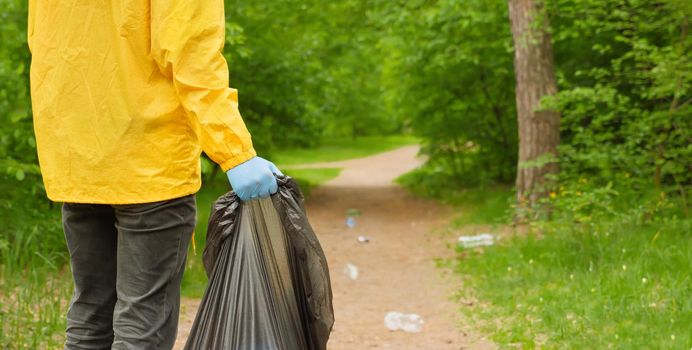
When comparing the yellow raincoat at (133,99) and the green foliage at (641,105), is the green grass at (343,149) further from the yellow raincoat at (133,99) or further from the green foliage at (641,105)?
the yellow raincoat at (133,99)

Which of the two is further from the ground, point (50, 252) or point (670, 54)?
point (670, 54)

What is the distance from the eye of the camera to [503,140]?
43.6ft

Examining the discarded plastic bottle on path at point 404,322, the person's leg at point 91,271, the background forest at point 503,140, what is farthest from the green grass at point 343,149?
the person's leg at point 91,271

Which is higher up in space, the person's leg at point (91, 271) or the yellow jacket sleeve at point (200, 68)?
the yellow jacket sleeve at point (200, 68)

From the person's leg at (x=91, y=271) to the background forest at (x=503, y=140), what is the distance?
1.47 metres

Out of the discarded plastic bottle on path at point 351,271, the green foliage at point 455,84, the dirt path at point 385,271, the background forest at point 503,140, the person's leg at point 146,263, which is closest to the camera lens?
the person's leg at point 146,263

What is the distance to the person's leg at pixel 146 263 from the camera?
8.16 ft

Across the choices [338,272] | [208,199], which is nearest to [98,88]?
[338,272]

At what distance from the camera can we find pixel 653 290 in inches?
204

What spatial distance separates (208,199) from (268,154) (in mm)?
1839

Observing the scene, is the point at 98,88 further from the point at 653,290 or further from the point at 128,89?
the point at 653,290

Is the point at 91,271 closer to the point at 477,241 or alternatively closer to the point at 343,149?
the point at 477,241

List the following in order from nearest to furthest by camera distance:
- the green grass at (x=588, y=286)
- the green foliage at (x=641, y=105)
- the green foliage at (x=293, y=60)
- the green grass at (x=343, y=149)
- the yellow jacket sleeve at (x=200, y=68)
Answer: the yellow jacket sleeve at (x=200, y=68), the green grass at (x=588, y=286), the green foliage at (x=641, y=105), the green foliage at (x=293, y=60), the green grass at (x=343, y=149)

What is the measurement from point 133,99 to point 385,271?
18.5 ft
